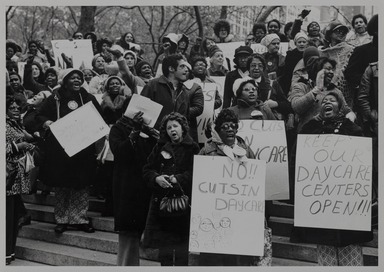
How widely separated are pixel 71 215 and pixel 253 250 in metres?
1.83

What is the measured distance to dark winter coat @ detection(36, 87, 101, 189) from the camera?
18.2 feet

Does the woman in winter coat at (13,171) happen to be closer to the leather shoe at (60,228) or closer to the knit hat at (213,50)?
the leather shoe at (60,228)

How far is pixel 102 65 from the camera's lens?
673cm

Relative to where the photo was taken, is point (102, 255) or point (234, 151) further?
point (102, 255)

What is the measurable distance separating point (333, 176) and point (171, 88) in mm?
1440

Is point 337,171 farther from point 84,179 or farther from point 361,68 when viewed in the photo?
point 84,179

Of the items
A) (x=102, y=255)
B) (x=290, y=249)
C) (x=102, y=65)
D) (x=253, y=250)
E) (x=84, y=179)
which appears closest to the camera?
(x=253, y=250)

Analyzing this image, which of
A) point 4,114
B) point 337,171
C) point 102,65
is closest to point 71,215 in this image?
point 4,114

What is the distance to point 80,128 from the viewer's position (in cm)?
533

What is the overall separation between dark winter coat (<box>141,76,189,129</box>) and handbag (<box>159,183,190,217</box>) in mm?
761

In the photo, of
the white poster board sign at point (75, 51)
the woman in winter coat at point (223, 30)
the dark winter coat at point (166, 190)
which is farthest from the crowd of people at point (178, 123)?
the white poster board sign at point (75, 51)

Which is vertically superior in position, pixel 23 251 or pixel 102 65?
pixel 102 65

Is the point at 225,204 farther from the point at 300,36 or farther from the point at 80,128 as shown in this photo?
the point at 300,36

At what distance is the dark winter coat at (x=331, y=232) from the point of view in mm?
4547
